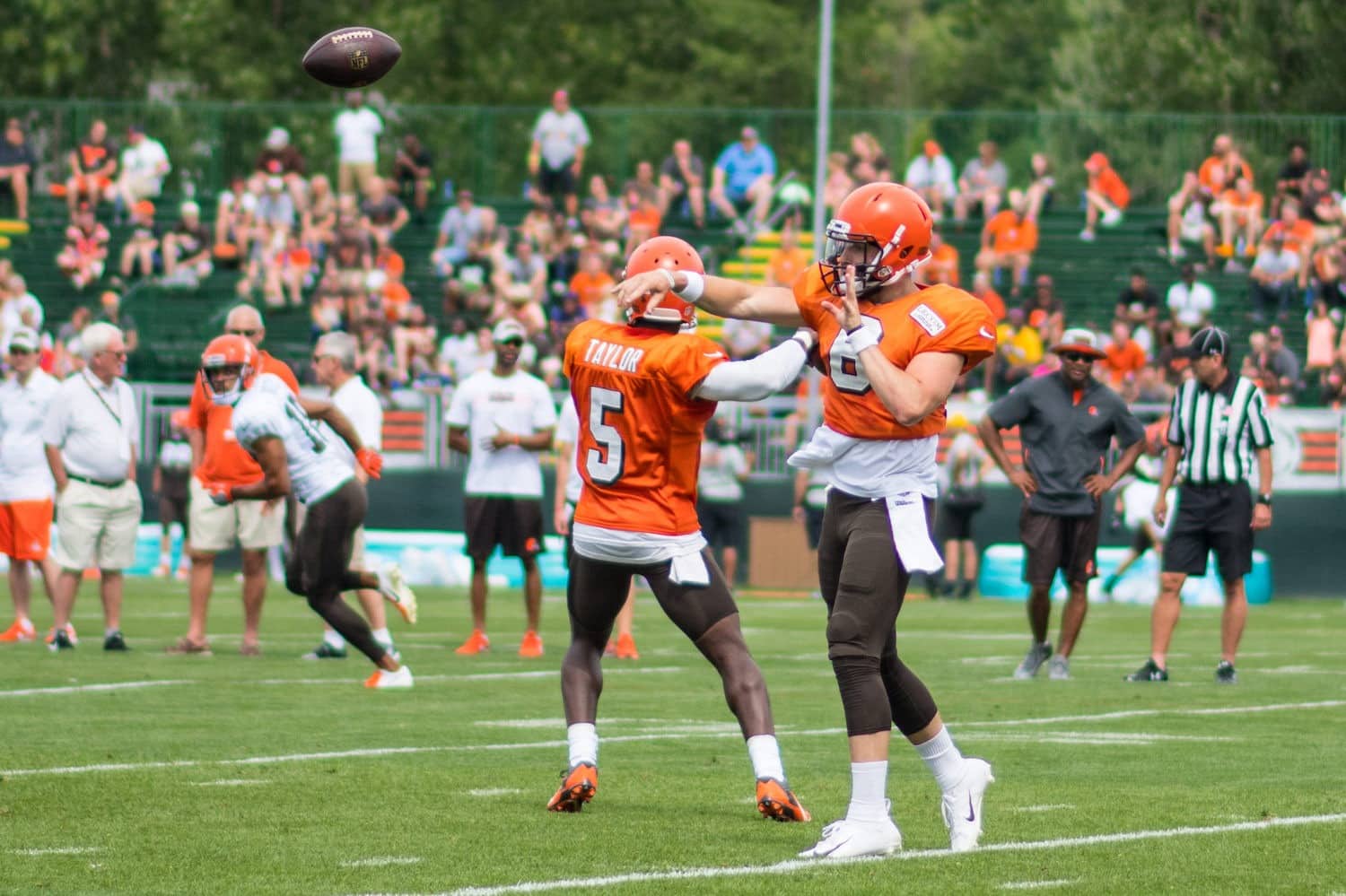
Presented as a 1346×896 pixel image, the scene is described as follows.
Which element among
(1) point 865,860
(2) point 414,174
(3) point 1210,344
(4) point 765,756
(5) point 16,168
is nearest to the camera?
(1) point 865,860

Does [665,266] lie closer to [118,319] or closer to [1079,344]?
[1079,344]

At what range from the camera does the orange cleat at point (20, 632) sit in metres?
14.8

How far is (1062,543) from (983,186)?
53.3 feet

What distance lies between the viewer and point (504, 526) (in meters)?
14.8

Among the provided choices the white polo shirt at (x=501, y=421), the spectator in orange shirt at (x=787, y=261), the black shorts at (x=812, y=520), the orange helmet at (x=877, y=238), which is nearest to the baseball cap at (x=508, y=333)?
the white polo shirt at (x=501, y=421)

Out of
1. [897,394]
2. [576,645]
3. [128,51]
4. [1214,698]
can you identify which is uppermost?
[128,51]

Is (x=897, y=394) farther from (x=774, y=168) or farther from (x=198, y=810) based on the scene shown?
(x=774, y=168)

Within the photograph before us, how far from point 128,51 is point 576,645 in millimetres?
38144

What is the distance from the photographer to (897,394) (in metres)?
6.66

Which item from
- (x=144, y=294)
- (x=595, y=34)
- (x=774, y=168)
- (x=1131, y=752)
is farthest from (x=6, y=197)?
(x=1131, y=752)

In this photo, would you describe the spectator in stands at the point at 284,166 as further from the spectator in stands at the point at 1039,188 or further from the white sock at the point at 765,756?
the white sock at the point at 765,756

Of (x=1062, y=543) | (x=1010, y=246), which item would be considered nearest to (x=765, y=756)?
(x=1062, y=543)

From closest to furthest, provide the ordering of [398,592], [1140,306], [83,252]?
[398,592], [1140,306], [83,252]

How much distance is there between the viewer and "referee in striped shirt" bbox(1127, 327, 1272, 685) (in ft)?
41.9
